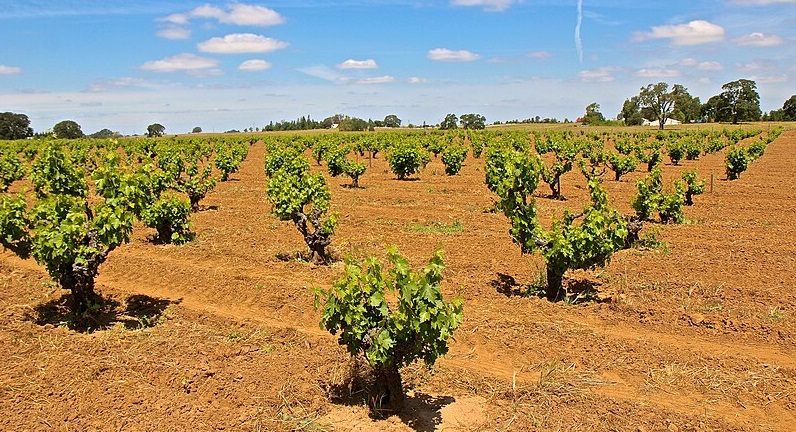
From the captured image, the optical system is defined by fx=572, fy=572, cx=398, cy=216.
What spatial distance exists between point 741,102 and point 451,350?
122466mm

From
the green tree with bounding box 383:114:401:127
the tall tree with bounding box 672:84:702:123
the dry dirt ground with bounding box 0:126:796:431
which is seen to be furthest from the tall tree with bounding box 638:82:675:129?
the dry dirt ground with bounding box 0:126:796:431

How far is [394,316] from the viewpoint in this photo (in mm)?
6297

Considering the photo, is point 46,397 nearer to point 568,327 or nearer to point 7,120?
point 568,327

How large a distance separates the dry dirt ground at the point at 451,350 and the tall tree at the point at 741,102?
111m

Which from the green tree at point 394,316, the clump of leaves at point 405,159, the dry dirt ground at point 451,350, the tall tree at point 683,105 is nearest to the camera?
the green tree at point 394,316

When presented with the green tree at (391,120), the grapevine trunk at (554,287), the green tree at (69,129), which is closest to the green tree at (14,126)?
the green tree at (69,129)

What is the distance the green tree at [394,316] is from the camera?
6184 millimetres

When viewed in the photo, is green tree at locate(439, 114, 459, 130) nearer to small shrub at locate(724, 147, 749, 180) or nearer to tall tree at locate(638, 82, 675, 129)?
tall tree at locate(638, 82, 675, 129)

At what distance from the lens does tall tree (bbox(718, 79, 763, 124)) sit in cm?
10844

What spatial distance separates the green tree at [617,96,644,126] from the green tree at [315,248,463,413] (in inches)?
4719

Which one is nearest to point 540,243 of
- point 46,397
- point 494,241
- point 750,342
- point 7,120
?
point 750,342

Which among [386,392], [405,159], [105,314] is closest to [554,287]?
[386,392]

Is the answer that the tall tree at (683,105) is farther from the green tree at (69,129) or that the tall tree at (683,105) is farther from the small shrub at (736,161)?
the green tree at (69,129)

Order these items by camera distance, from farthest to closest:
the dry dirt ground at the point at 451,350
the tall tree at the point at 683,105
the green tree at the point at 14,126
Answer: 1. the tall tree at the point at 683,105
2. the green tree at the point at 14,126
3. the dry dirt ground at the point at 451,350
